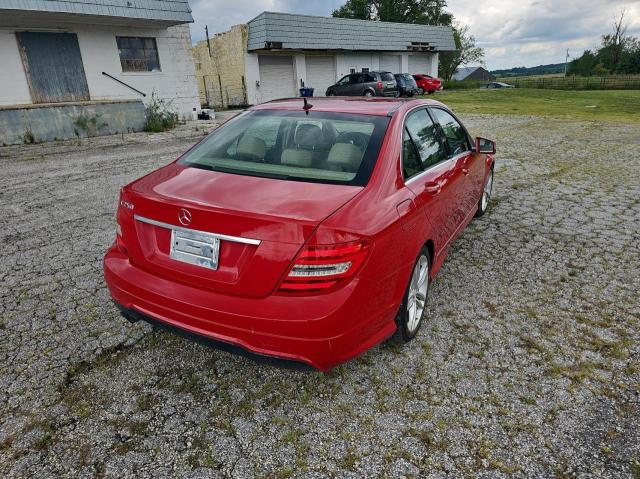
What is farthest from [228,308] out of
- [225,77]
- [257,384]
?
[225,77]

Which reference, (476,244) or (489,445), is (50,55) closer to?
(476,244)

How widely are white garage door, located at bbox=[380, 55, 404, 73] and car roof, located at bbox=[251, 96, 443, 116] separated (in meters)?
32.1

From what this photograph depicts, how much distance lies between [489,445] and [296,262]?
1.32m

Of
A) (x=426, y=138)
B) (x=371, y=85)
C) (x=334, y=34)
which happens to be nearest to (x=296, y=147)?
(x=426, y=138)

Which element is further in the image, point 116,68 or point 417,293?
point 116,68

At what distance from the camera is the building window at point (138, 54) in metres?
15.6

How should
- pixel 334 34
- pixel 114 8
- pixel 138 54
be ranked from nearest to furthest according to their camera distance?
pixel 114 8
pixel 138 54
pixel 334 34

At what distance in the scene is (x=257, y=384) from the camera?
2.57 metres

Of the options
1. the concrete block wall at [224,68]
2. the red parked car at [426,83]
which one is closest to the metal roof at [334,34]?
the concrete block wall at [224,68]

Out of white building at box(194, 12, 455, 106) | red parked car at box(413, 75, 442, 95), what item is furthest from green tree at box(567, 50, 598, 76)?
white building at box(194, 12, 455, 106)

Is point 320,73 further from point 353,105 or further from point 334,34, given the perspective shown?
point 353,105

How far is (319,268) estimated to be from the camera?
6.59 ft

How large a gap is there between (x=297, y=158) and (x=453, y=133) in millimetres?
1977

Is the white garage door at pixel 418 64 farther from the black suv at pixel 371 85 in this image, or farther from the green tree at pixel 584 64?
the green tree at pixel 584 64
